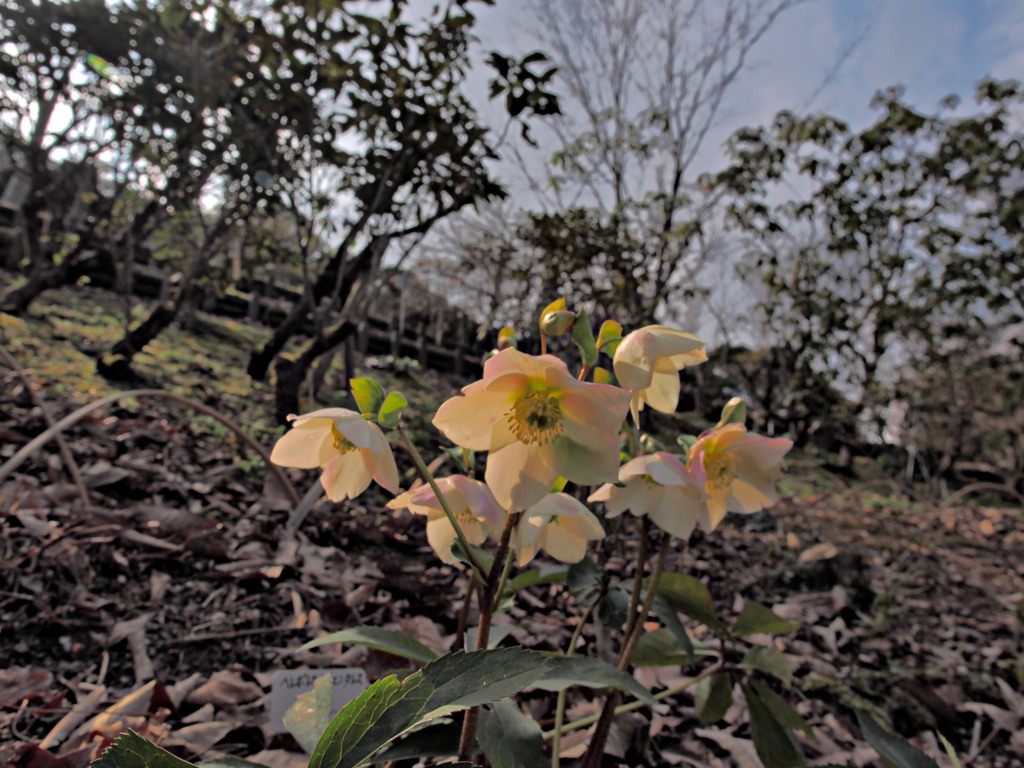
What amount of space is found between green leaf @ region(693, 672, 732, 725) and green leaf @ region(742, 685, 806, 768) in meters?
0.03

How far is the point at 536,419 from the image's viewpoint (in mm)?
500

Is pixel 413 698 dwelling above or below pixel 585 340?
below

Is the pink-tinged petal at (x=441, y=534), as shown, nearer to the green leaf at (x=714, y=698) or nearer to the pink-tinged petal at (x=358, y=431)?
the pink-tinged petal at (x=358, y=431)

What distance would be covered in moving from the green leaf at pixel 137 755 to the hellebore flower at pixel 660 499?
0.39m

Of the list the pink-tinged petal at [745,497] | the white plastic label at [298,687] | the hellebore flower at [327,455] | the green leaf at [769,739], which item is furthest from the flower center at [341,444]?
the green leaf at [769,739]

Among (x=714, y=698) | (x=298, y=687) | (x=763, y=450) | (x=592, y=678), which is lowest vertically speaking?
(x=298, y=687)

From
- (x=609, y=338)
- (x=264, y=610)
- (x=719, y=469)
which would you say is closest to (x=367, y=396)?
(x=609, y=338)

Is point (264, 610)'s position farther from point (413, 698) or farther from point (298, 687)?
point (413, 698)

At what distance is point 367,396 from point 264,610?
Result: 0.88 m

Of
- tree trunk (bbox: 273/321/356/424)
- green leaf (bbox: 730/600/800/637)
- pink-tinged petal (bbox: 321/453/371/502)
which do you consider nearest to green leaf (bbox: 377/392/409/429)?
pink-tinged petal (bbox: 321/453/371/502)

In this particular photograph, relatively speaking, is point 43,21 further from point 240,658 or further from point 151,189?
point 240,658

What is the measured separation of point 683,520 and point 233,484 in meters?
1.61

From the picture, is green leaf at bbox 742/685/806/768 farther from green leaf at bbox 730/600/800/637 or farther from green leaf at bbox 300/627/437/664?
green leaf at bbox 300/627/437/664

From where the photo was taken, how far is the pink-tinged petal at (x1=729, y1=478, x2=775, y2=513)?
0.64 metres
